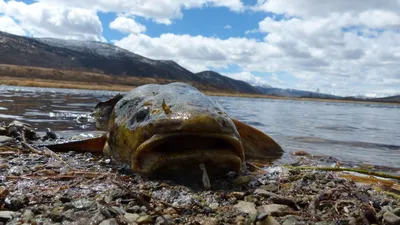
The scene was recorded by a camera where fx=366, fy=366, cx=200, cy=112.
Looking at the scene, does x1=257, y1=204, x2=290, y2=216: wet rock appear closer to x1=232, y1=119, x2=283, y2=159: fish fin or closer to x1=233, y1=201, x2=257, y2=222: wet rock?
x1=233, y1=201, x2=257, y2=222: wet rock

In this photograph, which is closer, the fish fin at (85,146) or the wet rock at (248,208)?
the wet rock at (248,208)

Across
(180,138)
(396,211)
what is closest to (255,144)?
(180,138)

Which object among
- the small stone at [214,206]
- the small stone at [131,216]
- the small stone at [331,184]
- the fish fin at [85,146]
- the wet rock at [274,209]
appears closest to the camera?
the small stone at [131,216]

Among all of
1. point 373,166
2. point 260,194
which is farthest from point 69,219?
point 373,166

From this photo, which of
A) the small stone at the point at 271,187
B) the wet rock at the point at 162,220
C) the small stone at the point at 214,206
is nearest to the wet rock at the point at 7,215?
the wet rock at the point at 162,220

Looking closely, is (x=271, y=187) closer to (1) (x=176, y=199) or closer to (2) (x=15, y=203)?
(1) (x=176, y=199)

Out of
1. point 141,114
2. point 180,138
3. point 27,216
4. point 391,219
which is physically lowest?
point 27,216

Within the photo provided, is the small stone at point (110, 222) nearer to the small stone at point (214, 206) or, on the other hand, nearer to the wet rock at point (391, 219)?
the small stone at point (214, 206)
